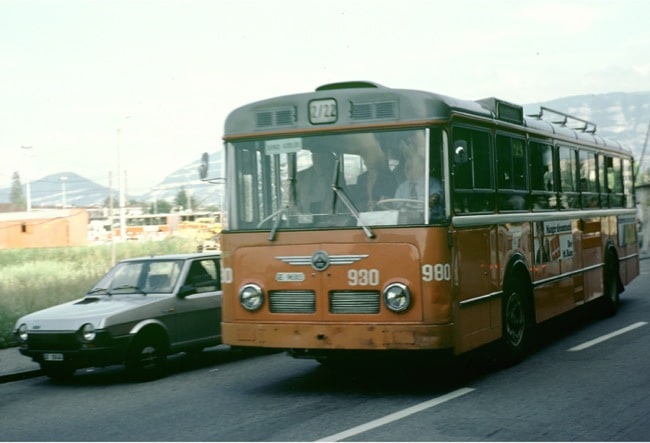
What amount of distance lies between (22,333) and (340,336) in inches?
172

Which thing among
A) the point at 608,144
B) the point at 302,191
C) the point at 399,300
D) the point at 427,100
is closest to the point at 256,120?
the point at 302,191

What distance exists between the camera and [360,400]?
9195mm

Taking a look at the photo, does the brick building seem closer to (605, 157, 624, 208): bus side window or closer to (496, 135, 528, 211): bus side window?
(605, 157, 624, 208): bus side window

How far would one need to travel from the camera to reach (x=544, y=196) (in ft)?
41.8

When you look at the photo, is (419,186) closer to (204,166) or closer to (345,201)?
(345,201)

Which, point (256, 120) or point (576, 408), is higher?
point (256, 120)

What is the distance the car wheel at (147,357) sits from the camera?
11.3 metres

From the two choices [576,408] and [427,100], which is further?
[427,100]

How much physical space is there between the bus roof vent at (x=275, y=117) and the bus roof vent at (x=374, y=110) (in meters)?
0.69

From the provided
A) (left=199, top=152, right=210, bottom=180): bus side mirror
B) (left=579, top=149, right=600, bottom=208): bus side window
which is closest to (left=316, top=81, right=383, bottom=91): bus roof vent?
(left=199, top=152, right=210, bottom=180): bus side mirror

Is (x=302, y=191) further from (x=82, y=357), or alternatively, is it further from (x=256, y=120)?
(x=82, y=357)

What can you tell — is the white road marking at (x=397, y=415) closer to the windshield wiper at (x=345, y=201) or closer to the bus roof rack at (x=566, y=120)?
the windshield wiper at (x=345, y=201)

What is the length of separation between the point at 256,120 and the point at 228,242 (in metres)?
1.31

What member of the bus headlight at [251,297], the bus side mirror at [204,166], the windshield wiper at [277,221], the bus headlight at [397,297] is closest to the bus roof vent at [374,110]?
the windshield wiper at [277,221]
